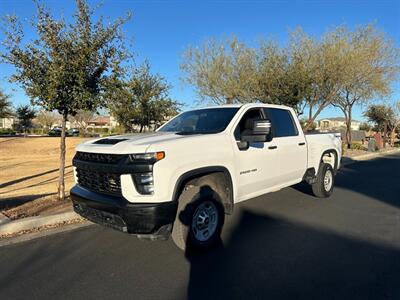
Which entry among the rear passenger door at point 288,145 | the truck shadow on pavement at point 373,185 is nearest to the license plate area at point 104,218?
the rear passenger door at point 288,145

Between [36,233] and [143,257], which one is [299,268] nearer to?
[143,257]

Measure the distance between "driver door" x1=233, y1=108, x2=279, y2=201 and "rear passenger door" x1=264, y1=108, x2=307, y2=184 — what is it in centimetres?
21

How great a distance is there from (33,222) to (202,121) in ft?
10.4

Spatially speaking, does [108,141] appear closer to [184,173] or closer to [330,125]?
[184,173]

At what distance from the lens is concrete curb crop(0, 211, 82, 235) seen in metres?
5.31

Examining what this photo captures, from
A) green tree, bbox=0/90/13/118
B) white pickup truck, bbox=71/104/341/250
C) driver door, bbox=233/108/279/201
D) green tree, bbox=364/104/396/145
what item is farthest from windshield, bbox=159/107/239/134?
green tree, bbox=0/90/13/118

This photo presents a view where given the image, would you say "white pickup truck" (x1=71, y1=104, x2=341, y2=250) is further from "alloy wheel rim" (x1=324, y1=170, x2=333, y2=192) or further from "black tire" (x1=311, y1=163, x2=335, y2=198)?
"alloy wheel rim" (x1=324, y1=170, x2=333, y2=192)

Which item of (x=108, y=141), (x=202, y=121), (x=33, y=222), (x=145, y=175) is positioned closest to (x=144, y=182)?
(x=145, y=175)

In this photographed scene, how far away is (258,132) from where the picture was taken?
4.82 metres

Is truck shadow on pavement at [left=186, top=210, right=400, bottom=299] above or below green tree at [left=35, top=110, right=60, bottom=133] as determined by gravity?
below

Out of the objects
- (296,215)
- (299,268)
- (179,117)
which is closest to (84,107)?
(179,117)

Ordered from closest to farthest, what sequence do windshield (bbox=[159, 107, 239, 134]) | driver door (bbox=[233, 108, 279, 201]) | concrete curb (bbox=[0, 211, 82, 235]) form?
driver door (bbox=[233, 108, 279, 201])
windshield (bbox=[159, 107, 239, 134])
concrete curb (bbox=[0, 211, 82, 235])

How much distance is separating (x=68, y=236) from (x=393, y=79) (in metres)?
22.9

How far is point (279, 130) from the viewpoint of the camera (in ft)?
19.9
